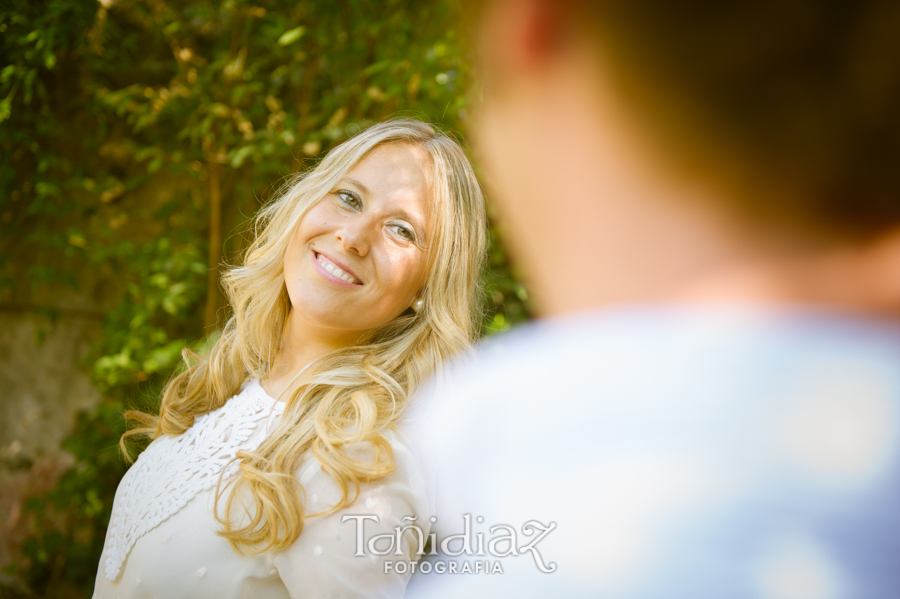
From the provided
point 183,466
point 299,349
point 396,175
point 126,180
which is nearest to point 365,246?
point 396,175

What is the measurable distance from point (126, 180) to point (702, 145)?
3138 mm

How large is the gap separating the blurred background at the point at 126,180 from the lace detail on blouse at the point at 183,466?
1.02 meters

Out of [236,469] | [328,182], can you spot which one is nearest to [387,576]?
[236,469]

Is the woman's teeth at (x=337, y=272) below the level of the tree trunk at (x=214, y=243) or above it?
above

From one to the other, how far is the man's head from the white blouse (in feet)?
2.89

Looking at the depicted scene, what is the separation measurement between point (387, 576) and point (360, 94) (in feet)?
6.93

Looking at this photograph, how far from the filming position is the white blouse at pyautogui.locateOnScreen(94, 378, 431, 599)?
1048mm

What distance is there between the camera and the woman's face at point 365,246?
1.33m

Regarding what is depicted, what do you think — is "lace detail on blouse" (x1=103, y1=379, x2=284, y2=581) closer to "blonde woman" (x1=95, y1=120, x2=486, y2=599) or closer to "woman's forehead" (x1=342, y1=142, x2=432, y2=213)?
"blonde woman" (x1=95, y1=120, x2=486, y2=599)

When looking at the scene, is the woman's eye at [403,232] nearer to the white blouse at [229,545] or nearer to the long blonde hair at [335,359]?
the long blonde hair at [335,359]

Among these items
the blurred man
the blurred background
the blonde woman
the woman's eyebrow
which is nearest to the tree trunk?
the blurred background

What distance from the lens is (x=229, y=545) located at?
112cm

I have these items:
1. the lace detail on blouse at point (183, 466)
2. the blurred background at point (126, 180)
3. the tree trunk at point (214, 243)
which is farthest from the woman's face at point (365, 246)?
the tree trunk at point (214, 243)

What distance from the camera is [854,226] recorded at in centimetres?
26
